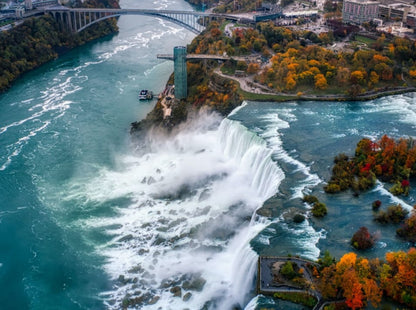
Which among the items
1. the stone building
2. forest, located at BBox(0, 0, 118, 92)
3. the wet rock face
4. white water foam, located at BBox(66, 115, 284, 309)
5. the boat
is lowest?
the wet rock face

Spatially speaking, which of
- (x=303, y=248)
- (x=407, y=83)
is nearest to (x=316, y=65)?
(x=407, y=83)

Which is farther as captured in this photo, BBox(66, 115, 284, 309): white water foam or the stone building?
the stone building

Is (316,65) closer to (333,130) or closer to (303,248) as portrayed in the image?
(333,130)

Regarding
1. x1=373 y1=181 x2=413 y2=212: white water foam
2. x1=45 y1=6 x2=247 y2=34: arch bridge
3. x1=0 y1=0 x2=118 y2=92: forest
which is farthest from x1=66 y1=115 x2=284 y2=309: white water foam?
x1=45 y1=6 x2=247 y2=34: arch bridge

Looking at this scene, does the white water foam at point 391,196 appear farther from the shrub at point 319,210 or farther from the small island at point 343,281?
the small island at point 343,281

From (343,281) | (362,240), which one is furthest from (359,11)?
(343,281)

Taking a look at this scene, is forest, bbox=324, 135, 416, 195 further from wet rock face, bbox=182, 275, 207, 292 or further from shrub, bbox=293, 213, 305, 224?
wet rock face, bbox=182, 275, 207, 292
